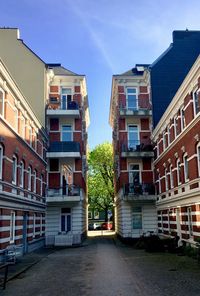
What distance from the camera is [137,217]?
97.2 feet

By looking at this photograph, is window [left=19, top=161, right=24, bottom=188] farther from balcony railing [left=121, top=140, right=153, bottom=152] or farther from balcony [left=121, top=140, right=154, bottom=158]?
balcony railing [left=121, top=140, right=153, bottom=152]

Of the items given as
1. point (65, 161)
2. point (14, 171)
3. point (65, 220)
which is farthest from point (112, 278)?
point (65, 161)

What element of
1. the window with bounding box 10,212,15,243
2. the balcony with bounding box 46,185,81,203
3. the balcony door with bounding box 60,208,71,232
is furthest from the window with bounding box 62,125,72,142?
the window with bounding box 10,212,15,243

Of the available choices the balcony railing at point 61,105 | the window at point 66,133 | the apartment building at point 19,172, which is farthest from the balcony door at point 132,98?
the apartment building at point 19,172

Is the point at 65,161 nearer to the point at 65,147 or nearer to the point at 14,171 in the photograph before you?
the point at 65,147

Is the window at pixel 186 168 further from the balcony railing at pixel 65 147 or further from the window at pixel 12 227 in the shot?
the balcony railing at pixel 65 147

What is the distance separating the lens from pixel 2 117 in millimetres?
16688

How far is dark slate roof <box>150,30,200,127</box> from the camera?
101 feet

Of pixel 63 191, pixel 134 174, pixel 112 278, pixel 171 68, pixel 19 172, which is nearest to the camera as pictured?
pixel 112 278

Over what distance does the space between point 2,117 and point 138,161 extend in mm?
16349

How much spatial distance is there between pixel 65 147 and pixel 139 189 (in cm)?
725

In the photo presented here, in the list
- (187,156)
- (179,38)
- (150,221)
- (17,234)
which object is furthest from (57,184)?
(179,38)

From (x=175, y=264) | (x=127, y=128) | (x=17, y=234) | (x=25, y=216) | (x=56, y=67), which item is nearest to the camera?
(x=175, y=264)

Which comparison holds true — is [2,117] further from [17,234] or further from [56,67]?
[56,67]
